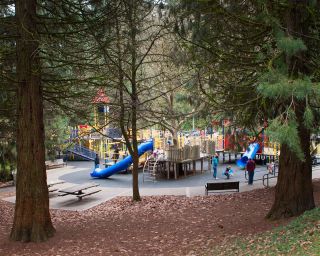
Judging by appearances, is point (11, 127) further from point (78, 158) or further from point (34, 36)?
point (78, 158)

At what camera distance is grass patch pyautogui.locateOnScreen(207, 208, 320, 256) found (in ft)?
19.0

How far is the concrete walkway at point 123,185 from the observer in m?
16.7

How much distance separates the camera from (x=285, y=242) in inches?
251

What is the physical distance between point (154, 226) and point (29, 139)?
4038 millimetres

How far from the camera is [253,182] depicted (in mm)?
18969

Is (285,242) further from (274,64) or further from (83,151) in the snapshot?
(83,151)

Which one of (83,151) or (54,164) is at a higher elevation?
(83,151)

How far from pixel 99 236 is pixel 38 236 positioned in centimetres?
140

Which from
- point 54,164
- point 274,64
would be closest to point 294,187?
point 274,64

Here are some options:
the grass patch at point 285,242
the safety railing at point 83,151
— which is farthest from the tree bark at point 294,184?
the safety railing at point 83,151

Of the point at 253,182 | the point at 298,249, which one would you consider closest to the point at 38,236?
the point at 298,249

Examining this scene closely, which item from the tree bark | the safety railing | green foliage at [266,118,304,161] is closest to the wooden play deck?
the safety railing

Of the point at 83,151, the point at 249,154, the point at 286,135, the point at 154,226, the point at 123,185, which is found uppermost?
the point at 286,135

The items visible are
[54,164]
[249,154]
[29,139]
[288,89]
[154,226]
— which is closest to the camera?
[288,89]
